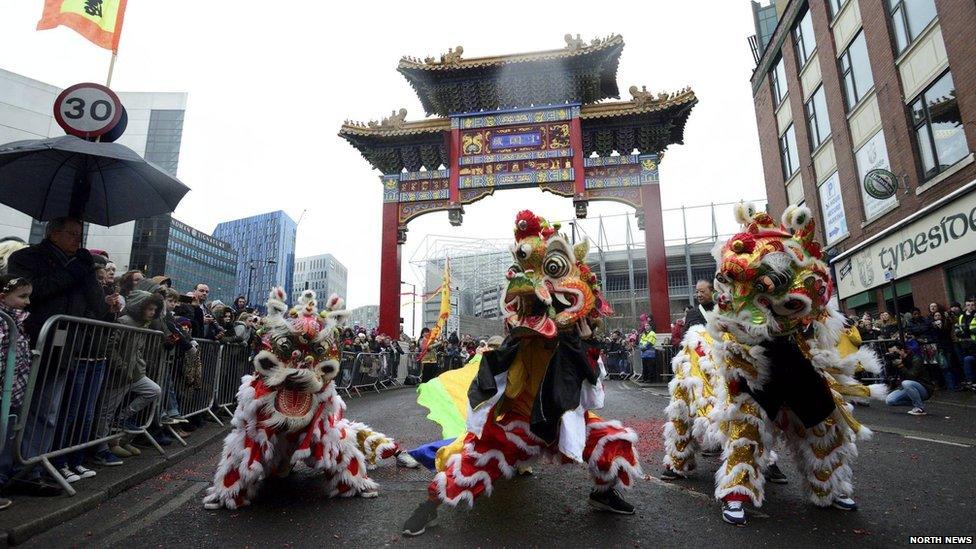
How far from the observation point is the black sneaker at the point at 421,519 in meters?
2.71

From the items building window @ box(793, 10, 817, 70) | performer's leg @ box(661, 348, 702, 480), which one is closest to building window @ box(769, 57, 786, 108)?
building window @ box(793, 10, 817, 70)

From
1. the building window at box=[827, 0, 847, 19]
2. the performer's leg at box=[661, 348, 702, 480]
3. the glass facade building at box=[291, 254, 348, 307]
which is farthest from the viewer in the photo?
the glass facade building at box=[291, 254, 348, 307]

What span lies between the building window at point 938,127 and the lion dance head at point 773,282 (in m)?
11.4

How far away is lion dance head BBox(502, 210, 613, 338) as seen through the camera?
9.73 feet

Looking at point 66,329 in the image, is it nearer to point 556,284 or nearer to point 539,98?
point 556,284

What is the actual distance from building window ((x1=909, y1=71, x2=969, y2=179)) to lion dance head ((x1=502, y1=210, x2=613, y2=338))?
1248 centimetres

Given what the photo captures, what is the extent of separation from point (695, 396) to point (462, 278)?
156 ft

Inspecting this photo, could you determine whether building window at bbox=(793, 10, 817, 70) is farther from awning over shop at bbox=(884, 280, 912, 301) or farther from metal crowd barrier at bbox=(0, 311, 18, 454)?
metal crowd barrier at bbox=(0, 311, 18, 454)

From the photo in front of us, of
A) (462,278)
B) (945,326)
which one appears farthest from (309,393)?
(462,278)

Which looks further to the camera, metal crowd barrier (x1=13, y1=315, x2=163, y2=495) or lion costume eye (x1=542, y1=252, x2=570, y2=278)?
metal crowd barrier (x1=13, y1=315, x2=163, y2=495)

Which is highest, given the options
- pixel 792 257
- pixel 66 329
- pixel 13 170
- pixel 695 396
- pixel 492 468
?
pixel 13 170

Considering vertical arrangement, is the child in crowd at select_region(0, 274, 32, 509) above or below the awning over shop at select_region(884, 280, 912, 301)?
below

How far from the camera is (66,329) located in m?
3.56

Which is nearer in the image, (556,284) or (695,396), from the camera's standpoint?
(556,284)
